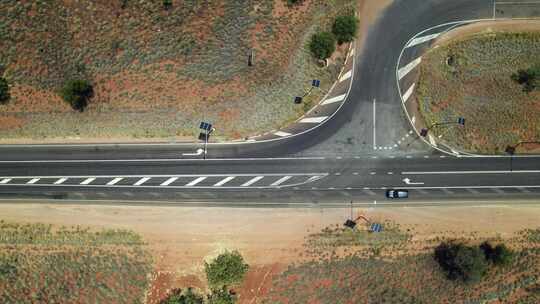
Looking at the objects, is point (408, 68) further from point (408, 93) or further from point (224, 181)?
point (224, 181)

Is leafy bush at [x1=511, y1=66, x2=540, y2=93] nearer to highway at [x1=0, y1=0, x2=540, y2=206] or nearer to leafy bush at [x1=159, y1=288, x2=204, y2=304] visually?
highway at [x1=0, y1=0, x2=540, y2=206]

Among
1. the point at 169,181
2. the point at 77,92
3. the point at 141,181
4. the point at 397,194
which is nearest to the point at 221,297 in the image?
the point at 169,181

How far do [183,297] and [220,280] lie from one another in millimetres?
7083

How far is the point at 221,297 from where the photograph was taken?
67.4 metres

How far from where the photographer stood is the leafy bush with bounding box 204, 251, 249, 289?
6600cm

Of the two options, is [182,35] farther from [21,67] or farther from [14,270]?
[14,270]

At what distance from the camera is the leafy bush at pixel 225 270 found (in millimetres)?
66000

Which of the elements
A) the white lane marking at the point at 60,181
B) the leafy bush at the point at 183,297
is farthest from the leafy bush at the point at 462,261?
the white lane marking at the point at 60,181

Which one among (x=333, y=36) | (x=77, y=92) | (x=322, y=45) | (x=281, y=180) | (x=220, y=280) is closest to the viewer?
(x=220, y=280)

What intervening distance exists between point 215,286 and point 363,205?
82.3 feet

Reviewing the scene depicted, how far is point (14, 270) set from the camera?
2746 inches

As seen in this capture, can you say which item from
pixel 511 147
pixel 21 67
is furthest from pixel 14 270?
pixel 511 147

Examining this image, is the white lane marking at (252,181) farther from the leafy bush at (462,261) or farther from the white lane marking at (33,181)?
the white lane marking at (33,181)

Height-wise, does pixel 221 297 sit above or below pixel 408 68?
below
